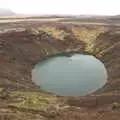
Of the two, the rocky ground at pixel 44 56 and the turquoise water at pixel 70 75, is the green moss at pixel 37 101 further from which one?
the turquoise water at pixel 70 75

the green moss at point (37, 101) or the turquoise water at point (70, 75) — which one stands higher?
the turquoise water at point (70, 75)

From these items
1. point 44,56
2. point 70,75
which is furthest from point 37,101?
point 44,56

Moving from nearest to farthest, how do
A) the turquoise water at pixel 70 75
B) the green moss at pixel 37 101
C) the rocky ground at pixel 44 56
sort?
the rocky ground at pixel 44 56
the green moss at pixel 37 101
the turquoise water at pixel 70 75

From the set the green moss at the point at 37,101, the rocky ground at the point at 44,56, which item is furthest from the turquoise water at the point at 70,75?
the green moss at the point at 37,101

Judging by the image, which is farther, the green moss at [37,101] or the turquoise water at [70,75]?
the turquoise water at [70,75]

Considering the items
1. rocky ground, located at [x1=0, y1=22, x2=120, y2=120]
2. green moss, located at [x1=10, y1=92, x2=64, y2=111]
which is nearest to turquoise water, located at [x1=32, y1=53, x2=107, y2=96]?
rocky ground, located at [x1=0, y1=22, x2=120, y2=120]

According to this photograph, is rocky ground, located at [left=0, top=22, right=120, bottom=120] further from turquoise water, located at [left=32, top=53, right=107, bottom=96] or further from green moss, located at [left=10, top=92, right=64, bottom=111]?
turquoise water, located at [left=32, top=53, right=107, bottom=96]
